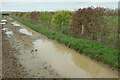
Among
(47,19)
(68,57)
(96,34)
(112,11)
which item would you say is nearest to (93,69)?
(68,57)

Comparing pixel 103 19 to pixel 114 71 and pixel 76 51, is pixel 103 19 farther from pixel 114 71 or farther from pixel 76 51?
pixel 114 71

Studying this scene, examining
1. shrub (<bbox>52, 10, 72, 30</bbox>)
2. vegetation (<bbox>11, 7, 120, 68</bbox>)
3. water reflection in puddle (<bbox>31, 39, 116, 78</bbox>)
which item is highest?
shrub (<bbox>52, 10, 72, 30</bbox>)

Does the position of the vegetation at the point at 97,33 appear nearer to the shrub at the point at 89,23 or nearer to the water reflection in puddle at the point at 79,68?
the shrub at the point at 89,23

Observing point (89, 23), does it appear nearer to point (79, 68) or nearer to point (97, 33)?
point (97, 33)

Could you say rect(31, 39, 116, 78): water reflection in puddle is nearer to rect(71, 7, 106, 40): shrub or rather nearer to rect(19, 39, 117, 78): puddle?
rect(19, 39, 117, 78): puddle

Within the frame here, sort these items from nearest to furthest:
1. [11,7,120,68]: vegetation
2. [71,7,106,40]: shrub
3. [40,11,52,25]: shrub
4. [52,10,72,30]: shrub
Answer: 1. [11,7,120,68]: vegetation
2. [71,7,106,40]: shrub
3. [52,10,72,30]: shrub
4. [40,11,52,25]: shrub

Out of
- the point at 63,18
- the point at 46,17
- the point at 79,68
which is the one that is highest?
the point at 46,17

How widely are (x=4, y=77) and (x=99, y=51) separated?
4.28 metres

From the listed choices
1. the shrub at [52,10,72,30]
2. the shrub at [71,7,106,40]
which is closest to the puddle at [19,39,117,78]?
the shrub at [71,7,106,40]

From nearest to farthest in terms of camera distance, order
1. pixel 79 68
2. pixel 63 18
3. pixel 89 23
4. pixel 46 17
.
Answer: pixel 79 68
pixel 89 23
pixel 63 18
pixel 46 17

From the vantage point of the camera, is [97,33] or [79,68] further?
[97,33]

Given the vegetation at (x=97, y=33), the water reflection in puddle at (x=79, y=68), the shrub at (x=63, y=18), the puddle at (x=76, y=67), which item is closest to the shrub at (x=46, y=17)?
the shrub at (x=63, y=18)

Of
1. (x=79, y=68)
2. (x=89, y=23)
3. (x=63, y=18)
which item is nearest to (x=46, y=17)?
(x=63, y=18)

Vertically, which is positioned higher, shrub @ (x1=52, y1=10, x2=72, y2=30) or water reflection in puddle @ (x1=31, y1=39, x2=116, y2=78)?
shrub @ (x1=52, y1=10, x2=72, y2=30)
